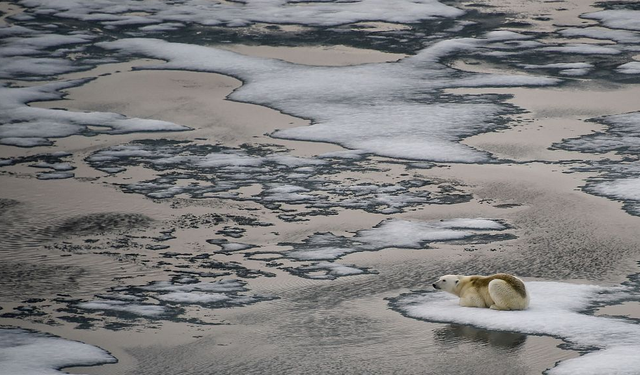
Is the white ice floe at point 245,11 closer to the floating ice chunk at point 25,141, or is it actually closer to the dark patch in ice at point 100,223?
the floating ice chunk at point 25,141

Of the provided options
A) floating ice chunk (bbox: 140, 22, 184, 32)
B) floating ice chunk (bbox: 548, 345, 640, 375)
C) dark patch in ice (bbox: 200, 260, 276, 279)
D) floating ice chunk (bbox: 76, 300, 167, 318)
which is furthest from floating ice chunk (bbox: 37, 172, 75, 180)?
floating ice chunk (bbox: 140, 22, 184, 32)

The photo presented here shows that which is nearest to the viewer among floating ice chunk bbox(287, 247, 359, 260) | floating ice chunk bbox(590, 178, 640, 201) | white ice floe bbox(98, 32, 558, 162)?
floating ice chunk bbox(287, 247, 359, 260)

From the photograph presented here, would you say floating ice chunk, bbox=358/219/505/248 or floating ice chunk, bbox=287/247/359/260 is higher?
floating ice chunk, bbox=358/219/505/248

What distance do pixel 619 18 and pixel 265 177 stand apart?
867 cm

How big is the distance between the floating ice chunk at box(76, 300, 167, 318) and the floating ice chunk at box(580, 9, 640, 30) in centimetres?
1069

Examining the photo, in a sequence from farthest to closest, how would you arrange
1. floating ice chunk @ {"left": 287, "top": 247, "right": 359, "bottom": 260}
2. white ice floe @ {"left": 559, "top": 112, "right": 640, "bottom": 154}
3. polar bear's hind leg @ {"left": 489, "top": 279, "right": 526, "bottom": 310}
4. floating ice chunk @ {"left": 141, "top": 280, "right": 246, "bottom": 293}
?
1. white ice floe @ {"left": 559, "top": 112, "right": 640, "bottom": 154}
2. floating ice chunk @ {"left": 287, "top": 247, "right": 359, "bottom": 260}
3. floating ice chunk @ {"left": 141, "top": 280, "right": 246, "bottom": 293}
4. polar bear's hind leg @ {"left": 489, "top": 279, "right": 526, "bottom": 310}

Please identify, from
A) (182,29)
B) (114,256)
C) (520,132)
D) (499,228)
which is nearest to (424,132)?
(520,132)

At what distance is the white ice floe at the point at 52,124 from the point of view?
1005 cm

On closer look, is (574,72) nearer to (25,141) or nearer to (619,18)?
(619,18)

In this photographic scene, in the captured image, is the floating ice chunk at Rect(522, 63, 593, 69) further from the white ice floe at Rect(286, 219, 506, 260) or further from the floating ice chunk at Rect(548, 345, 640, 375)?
the floating ice chunk at Rect(548, 345, 640, 375)

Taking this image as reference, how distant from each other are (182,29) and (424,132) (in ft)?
20.0

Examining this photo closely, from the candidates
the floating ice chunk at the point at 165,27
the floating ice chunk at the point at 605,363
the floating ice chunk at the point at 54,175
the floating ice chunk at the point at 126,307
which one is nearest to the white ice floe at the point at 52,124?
the floating ice chunk at the point at 54,175

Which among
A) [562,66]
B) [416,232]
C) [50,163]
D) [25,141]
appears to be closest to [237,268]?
[416,232]

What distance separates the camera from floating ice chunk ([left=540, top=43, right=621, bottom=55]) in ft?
44.4
